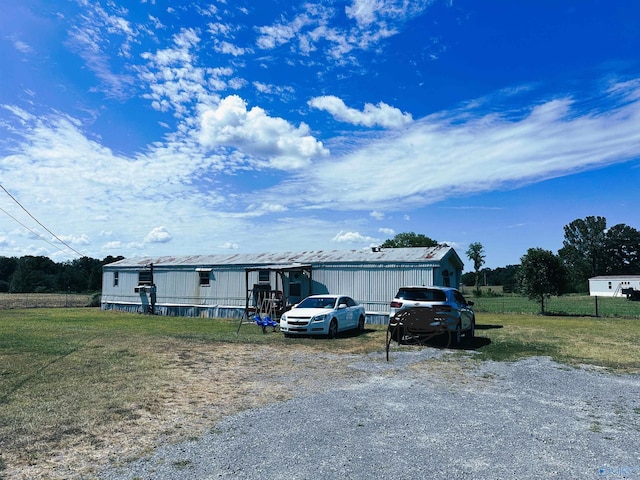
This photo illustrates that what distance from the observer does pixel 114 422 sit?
19.2 feet

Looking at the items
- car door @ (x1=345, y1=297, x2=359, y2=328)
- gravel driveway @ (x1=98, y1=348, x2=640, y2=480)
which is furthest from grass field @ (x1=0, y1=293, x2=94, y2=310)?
gravel driveway @ (x1=98, y1=348, x2=640, y2=480)

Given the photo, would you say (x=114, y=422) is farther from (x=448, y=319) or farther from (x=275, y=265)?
(x=275, y=265)

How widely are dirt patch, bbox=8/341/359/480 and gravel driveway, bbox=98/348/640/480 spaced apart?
36 cm

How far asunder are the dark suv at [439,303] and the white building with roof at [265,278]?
620 centimetres

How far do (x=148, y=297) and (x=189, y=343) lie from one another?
17.2m

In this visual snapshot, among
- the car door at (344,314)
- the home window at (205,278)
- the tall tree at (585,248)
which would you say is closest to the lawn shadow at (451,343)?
the car door at (344,314)

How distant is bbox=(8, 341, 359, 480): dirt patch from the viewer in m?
4.66

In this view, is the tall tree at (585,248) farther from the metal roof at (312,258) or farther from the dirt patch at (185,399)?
the dirt patch at (185,399)

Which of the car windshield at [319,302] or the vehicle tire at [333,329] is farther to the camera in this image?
the car windshield at [319,302]

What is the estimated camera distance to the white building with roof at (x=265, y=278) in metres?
20.9

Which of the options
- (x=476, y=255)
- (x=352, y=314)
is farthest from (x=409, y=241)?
(x=352, y=314)

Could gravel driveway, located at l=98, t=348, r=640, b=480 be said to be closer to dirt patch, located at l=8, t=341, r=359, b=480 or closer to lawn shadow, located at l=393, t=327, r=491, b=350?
dirt patch, located at l=8, t=341, r=359, b=480

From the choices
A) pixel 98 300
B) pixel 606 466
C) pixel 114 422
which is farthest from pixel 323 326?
pixel 98 300

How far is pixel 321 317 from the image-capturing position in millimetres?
14820
